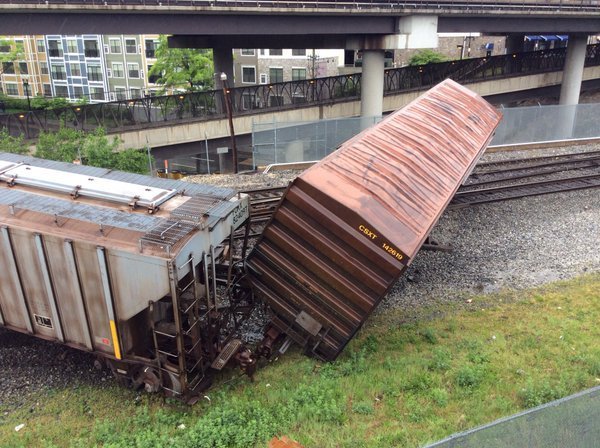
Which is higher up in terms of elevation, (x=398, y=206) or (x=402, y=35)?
(x=402, y=35)

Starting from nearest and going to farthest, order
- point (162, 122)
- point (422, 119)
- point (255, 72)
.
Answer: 1. point (422, 119)
2. point (162, 122)
3. point (255, 72)

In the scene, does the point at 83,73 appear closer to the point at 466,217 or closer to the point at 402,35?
the point at 402,35

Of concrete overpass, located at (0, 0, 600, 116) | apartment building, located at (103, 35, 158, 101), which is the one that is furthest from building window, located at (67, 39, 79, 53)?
concrete overpass, located at (0, 0, 600, 116)

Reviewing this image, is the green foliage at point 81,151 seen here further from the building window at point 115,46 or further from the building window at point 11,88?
the building window at point 11,88

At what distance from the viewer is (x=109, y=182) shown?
964 centimetres

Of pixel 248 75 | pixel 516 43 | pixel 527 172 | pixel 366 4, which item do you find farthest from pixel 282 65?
pixel 527 172

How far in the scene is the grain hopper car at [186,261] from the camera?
7.95 m

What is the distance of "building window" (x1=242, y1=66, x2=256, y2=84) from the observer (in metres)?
55.3

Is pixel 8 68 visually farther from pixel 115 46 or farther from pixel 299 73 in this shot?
pixel 299 73

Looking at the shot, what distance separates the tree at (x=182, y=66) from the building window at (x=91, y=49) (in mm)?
18027

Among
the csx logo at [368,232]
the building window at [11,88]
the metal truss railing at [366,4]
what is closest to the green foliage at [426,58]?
the metal truss railing at [366,4]

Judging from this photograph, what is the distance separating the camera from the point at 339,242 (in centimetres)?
877

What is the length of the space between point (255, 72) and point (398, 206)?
4908 centimetres

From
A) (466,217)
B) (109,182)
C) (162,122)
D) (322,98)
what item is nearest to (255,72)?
(322,98)
